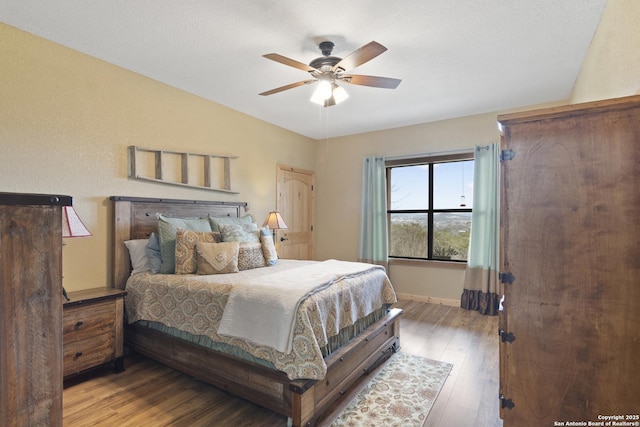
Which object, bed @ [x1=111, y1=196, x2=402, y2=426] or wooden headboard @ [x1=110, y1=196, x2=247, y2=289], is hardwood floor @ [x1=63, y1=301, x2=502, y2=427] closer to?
bed @ [x1=111, y1=196, x2=402, y2=426]

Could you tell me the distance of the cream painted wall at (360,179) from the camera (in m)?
4.41

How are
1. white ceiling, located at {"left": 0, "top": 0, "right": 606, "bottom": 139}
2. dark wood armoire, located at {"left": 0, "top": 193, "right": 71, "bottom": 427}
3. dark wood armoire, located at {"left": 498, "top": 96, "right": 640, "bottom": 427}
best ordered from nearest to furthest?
dark wood armoire, located at {"left": 0, "top": 193, "right": 71, "bottom": 427} → dark wood armoire, located at {"left": 498, "top": 96, "right": 640, "bottom": 427} → white ceiling, located at {"left": 0, "top": 0, "right": 606, "bottom": 139}

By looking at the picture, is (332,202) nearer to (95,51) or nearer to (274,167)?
(274,167)

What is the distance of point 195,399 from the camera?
7.11 feet

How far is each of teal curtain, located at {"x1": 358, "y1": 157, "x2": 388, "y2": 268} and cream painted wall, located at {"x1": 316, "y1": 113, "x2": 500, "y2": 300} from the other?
20cm

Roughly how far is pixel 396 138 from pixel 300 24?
2993 mm

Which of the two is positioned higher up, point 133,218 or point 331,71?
point 331,71

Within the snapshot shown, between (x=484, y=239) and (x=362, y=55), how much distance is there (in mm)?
3115

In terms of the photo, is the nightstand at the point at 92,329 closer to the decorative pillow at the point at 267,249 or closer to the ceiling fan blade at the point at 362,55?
the decorative pillow at the point at 267,249

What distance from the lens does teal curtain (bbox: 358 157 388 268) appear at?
16.2 ft

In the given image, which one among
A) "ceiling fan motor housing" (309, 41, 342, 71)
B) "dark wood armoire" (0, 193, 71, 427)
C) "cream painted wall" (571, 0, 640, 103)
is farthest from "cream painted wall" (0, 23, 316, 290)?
"cream painted wall" (571, 0, 640, 103)

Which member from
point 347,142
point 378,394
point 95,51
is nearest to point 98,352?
point 378,394

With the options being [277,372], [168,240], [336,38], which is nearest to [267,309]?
[277,372]

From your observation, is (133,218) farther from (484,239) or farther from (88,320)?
(484,239)
